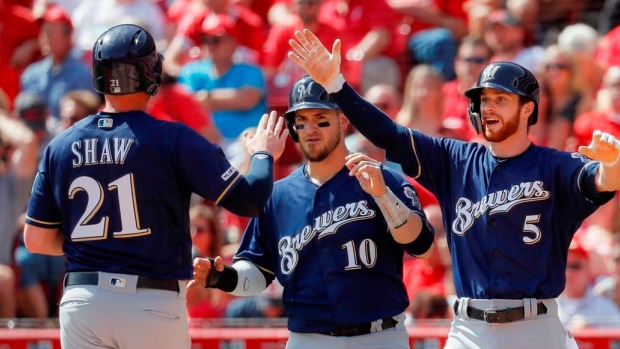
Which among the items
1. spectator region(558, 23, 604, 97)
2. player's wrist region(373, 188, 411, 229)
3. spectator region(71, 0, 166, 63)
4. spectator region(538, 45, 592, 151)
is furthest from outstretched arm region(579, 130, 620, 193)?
spectator region(71, 0, 166, 63)

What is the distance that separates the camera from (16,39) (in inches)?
399

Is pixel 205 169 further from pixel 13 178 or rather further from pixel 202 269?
pixel 13 178

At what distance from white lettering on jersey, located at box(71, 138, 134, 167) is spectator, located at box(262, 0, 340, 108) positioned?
4391 millimetres

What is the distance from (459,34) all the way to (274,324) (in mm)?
3181

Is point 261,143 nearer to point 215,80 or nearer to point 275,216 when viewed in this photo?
point 275,216

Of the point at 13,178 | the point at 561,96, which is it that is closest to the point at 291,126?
the point at 561,96

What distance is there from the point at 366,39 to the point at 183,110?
59.7 inches

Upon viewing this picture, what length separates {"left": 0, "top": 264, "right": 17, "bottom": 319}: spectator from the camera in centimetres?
779

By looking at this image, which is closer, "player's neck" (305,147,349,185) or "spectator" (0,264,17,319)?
"player's neck" (305,147,349,185)

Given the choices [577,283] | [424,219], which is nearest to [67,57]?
[577,283]

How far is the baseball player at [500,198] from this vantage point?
15.5 ft

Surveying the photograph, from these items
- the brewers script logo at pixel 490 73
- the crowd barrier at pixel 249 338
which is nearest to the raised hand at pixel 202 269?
the brewers script logo at pixel 490 73

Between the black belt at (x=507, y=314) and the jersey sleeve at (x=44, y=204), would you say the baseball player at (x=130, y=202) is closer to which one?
the jersey sleeve at (x=44, y=204)

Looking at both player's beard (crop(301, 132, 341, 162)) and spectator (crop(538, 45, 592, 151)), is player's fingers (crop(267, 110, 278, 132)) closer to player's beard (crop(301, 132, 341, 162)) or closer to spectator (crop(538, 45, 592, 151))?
player's beard (crop(301, 132, 341, 162))
